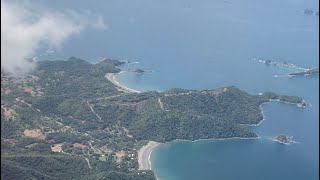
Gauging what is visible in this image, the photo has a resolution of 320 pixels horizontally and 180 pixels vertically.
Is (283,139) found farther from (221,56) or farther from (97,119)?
(221,56)

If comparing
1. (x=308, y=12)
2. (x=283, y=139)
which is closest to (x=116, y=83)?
(x=283, y=139)

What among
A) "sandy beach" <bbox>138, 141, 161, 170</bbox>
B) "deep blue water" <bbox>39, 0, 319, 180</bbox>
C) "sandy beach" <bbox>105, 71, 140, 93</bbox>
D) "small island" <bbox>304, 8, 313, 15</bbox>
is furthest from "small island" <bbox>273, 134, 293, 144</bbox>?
"small island" <bbox>304, 8, 313, 15</bbox>

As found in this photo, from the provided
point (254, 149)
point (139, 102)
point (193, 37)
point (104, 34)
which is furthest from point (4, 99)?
point (193, 37)

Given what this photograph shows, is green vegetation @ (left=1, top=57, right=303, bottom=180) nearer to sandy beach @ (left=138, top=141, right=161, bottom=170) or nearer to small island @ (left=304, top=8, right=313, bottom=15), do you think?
sandy beach @ (left=138, top=141, right=161, bottom=170)

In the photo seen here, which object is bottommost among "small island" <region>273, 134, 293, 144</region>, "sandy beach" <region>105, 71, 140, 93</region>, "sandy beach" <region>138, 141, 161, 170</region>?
"small island" <region>273, 134, 293, 144</region>

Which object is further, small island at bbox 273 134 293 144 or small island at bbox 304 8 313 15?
small island at bbox 304 8 313 15

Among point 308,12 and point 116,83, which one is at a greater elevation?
point 116,83

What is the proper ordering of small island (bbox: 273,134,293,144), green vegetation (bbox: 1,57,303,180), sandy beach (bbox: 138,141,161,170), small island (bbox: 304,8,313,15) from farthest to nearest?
small island (bbox: 304,8,313,15), small island (bbox: 273,134,293,144), sandy beach (bbox: 138,141,161,170), green vegetation (bbox: 1,57,303,180)

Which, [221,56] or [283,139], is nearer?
[283,139]
